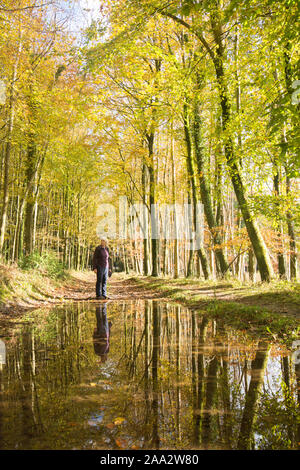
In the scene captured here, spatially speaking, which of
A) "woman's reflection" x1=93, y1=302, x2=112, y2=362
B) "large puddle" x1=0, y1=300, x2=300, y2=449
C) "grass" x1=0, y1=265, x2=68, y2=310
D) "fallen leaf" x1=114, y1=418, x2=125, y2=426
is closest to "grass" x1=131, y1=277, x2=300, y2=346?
"large puddle" x1=0, y1=300, x2=300, y2=449

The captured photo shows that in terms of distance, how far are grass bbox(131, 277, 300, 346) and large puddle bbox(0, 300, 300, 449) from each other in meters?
0.50

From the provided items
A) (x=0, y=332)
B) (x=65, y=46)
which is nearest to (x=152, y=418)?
(x=0, y=332)

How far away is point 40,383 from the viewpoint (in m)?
3.23

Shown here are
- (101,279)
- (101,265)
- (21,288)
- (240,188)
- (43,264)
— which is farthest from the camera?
(43,264)

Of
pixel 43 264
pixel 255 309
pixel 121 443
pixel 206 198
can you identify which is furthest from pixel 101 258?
pixel 121 443

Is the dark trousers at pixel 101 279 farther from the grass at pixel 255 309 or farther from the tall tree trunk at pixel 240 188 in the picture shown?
the tall tree trunk at pixel 240 188

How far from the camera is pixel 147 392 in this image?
9.86ft

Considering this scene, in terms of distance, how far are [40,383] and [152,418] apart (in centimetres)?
146

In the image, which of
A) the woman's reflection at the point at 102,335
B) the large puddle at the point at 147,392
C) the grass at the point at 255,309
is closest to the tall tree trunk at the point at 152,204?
the grass at the point at 255,309

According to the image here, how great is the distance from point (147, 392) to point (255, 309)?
4.26 m

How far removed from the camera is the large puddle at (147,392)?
2252 mm

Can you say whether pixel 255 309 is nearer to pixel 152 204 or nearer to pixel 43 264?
pixel 43 264

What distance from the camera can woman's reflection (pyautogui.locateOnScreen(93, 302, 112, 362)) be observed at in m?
4.41
